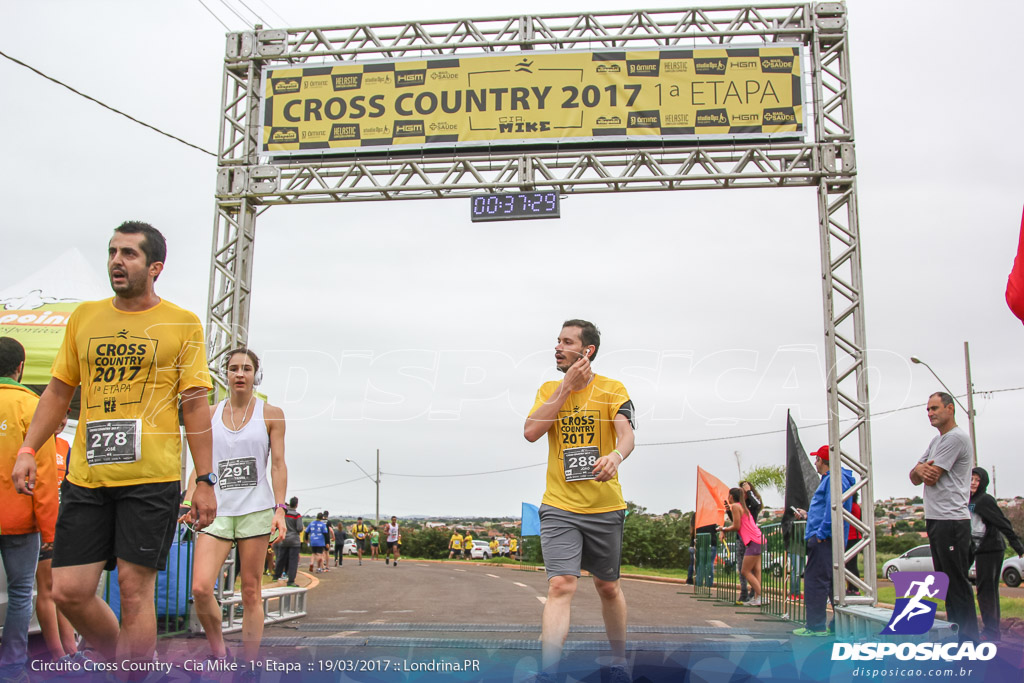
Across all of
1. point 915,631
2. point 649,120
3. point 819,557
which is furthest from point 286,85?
point 915,631

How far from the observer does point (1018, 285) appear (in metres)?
3.12

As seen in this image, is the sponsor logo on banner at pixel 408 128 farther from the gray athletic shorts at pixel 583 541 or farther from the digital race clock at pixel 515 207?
the gray athletic shorts at pixel 583 541

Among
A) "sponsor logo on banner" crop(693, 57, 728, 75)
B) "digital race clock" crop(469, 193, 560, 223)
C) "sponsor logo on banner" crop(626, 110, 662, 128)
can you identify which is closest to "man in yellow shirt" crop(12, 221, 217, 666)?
"digital race clock" crop(469, 193, 560, 223)

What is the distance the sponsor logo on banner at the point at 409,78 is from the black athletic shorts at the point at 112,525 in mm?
7828

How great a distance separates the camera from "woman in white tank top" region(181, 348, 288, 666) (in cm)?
537

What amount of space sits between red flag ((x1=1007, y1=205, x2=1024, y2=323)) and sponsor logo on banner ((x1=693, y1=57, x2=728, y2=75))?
315 inches

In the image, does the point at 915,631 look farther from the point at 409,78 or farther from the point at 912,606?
the point at 409,78

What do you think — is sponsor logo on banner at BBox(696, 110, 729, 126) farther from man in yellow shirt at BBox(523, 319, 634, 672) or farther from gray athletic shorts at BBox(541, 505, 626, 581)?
gray athletic shorts at BBox(541, 505, 626, 581)

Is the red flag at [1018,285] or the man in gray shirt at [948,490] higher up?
the red flag at [1018,285]

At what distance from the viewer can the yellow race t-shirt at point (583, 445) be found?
5188 millimetres

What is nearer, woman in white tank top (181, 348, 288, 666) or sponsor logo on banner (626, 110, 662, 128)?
woman in white tank top (181, 348, 288, 666)


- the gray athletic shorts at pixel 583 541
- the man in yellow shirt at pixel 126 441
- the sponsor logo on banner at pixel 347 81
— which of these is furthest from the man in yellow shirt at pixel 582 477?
the sponsor logo on banner at pixel 347 81

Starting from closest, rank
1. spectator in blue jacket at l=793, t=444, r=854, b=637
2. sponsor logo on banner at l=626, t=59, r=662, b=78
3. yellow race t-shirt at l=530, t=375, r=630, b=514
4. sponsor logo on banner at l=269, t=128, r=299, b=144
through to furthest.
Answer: yellow race t-shirt at l=530, t=375, r=630, b=514 < spectator in blue jacket at l=793, t=444, r=854, b=637 < sponsor logo on banner at l=626, t=59, r=662, b=78 < sponsor logo on banner at l=269, t=128, r=299, b=144

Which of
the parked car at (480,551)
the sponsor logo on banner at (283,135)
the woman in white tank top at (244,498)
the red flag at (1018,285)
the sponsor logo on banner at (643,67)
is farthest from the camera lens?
the parked car at (480,551)
